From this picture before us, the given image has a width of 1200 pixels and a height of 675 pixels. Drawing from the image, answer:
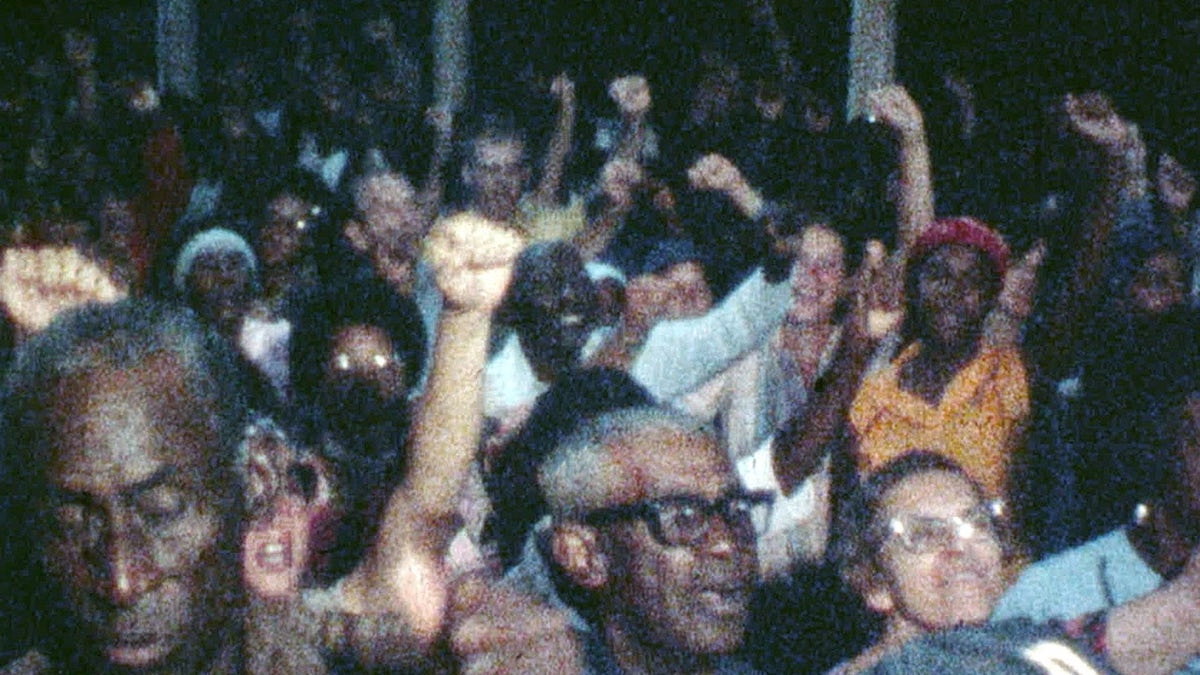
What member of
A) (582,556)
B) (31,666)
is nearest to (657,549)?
(582,556)

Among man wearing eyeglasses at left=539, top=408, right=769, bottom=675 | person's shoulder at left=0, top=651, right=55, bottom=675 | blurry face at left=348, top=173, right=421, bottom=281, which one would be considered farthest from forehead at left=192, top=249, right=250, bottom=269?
person's shoulder at left=0, top=651, right=55, bottom=675

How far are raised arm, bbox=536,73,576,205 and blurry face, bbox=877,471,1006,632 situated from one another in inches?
121

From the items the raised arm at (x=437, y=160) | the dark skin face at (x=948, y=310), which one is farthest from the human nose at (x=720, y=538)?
the raised arm at (x=437, y=160)

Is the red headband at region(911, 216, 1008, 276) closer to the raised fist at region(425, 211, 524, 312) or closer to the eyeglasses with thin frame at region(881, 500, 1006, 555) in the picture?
the eyeglasses with thin frame at region(881, 500, 1006, 555)

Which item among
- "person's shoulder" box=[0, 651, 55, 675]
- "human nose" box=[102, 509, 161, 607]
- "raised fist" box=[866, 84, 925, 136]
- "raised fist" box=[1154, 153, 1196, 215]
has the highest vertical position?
"raised fist" box=[866, 84, 925, 136]

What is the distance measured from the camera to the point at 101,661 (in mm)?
3055

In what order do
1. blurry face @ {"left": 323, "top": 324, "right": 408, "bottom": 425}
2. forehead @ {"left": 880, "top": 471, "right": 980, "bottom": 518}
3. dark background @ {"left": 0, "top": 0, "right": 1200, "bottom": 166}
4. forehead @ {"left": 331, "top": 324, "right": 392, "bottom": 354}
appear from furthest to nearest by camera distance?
dark background @ {"left": 0, "top": 0, "right": 1200, "bottom": 166} → forehead @ {"left": 331, "top": 324, "right": 392, "bottom": 354} → blurry face @ {"left": 323, "top": 324, "right": 408, "bottom": 425} → forehead @ {"left": 880, "top": 471, "right": 980, "bottom": 518}

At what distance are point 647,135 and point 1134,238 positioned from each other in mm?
2316

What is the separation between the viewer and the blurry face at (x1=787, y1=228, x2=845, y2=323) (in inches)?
216

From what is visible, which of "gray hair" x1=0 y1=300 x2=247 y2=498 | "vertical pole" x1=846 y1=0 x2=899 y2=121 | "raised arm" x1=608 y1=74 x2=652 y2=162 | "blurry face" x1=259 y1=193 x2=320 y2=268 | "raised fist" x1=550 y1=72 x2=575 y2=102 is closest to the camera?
"gray hair" x1=0 y1=300 x2=247 y2=498

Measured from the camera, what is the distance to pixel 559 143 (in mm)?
7059

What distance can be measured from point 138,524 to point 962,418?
8.50ft

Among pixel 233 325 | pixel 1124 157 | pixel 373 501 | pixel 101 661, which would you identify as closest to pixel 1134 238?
pixel 1124 157

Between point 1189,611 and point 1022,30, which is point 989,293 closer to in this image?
point 1189,611
